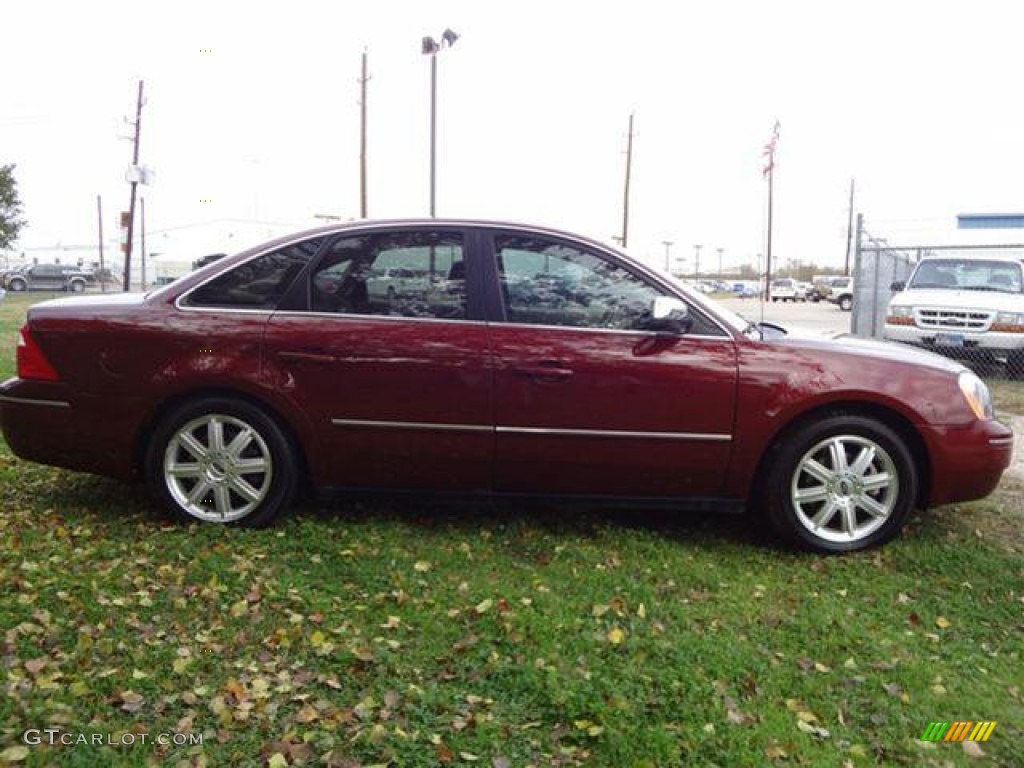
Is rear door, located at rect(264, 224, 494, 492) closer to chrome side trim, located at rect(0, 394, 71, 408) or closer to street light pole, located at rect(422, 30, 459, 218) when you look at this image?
chrome side trim, located at rect(0, 394, 71, 408)

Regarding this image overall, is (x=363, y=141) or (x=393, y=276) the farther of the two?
(x=363, y=141)

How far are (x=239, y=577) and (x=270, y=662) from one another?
0.71 m

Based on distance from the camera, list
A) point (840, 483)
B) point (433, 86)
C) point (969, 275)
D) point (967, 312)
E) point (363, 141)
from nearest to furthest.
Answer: point (840, 483) → point (967, 312) → point (969, 275) → point (433, 86) → point (363, 141)

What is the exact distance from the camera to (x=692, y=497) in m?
4.19

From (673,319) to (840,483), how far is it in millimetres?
1150

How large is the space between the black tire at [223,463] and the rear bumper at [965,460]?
315 cm

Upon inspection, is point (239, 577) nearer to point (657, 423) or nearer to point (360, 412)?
point (360, 412)

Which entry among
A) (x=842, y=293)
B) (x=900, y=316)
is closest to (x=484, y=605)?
(x=900, y=316)

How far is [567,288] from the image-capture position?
13.7 ft

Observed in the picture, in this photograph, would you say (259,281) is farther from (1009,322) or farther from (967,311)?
(1009,322)

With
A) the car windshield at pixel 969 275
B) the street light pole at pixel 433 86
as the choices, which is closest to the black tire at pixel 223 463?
the car windshield at pixel 969 275

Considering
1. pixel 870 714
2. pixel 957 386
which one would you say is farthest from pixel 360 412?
pixel 957 386

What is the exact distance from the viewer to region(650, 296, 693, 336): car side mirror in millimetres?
3961

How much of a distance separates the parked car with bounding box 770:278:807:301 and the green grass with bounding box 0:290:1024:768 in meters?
54.6
